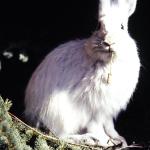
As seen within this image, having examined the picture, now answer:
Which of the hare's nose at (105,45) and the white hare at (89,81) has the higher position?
the hare's nose at (105,45)

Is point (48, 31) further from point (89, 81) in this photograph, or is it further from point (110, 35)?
point (110, 35)

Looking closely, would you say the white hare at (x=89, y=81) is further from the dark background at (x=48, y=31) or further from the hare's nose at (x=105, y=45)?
the dark background at (x=48, y=31)

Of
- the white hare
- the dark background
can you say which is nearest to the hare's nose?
the white hare

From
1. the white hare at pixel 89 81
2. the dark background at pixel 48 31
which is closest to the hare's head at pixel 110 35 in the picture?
the white hare at pixel 89 81

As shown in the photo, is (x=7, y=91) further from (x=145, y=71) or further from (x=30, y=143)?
(x=30, y=143)

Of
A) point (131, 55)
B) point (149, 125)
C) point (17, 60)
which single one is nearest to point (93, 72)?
point (131, 55)

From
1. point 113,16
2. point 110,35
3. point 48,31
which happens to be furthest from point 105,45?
point 48,31
